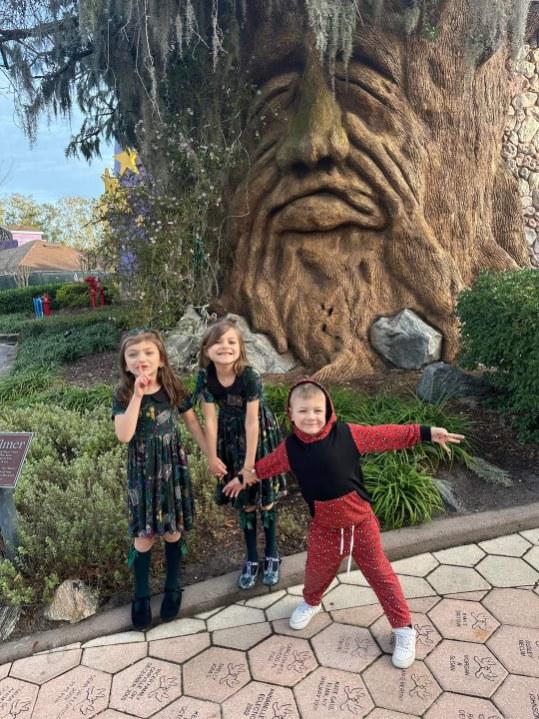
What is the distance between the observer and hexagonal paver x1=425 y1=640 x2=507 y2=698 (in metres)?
1.93

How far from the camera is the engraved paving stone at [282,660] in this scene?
2041 mm

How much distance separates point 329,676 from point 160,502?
3.08 ft

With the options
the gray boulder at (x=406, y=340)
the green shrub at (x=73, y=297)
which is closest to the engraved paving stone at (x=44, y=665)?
the gray boulder at (x=406, y=340)

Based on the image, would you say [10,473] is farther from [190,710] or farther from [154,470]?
[190,710]

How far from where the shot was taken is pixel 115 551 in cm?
273

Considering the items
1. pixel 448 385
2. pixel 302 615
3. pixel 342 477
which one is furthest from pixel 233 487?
pixel 448 385

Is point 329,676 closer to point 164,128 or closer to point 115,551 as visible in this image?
point 115,551

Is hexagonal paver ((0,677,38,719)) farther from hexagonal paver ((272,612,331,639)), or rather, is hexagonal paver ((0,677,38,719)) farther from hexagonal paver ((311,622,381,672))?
hexagonal paver ((311,622,381,672))

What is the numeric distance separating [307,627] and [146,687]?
69 cm

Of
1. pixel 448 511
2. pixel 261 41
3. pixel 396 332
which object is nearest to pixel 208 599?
pixel 448 511

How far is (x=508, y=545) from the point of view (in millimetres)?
2879

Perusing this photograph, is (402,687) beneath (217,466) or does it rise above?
beneath

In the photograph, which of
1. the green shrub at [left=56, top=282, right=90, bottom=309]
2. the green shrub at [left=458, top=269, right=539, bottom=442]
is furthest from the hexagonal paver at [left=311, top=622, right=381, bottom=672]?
the green shrub at [left=56, top=282, right=90, bottom=309]

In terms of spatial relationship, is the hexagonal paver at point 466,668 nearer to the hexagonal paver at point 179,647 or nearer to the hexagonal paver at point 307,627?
the hexagonal paver at point 307,627
